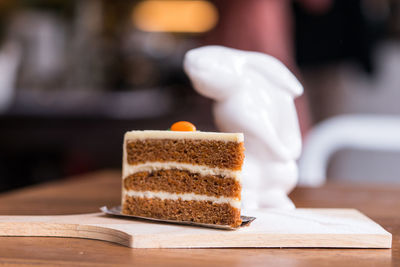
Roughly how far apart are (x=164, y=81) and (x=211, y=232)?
13.1 ft

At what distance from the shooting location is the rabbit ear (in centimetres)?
107

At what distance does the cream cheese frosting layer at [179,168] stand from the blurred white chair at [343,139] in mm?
1425

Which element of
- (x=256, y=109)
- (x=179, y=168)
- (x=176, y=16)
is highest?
(x=176, y=16)

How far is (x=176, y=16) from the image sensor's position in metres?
6.22

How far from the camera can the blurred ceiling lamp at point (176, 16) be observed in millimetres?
6141

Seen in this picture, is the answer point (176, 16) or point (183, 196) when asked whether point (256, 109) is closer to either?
point (183, 196)

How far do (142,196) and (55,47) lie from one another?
14.0 ft

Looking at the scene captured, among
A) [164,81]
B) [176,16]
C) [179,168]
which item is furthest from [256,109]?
[176,16]

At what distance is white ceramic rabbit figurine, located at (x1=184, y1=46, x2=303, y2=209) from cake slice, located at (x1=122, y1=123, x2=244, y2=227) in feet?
0.42

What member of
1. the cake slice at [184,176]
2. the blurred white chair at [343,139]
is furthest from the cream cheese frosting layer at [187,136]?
the blurred white chair at [343,139]

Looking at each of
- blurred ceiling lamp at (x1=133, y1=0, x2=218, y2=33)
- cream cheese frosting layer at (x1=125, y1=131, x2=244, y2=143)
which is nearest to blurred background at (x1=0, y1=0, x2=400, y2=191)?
blurred ceiling lamp at (x1=133, y1=0, x2=218, y2=33)

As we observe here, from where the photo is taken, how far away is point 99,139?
329 centimetres

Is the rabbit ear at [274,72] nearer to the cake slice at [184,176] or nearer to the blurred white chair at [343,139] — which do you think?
the cake slice at [184,176]

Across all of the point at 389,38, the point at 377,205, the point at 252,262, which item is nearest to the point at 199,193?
the point at 252,262
